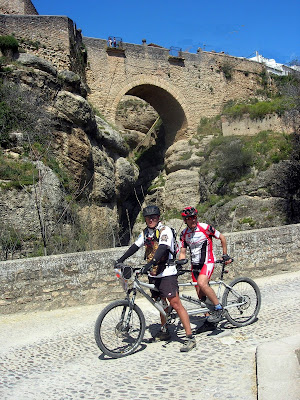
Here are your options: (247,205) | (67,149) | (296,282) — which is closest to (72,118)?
(67,149)

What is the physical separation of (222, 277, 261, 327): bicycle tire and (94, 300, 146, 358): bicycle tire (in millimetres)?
1107

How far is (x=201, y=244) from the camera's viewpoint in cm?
457

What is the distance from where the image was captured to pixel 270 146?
22.1 m

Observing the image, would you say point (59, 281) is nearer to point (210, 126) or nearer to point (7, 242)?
point (7, 242)

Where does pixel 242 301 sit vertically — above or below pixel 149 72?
below

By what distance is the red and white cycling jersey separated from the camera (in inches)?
179

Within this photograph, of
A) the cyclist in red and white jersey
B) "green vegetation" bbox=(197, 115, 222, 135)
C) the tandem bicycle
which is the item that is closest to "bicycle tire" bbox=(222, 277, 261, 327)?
the tandem bicycle

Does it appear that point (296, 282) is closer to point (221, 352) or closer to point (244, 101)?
point (221, 352)

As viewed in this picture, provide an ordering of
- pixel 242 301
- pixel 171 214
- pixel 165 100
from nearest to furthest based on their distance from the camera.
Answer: pixel 242 301 < pixel 171 214 < pixel 165 100

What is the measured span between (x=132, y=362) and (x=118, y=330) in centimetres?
36

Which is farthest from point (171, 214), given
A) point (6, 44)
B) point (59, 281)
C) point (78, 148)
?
point (59, 281)

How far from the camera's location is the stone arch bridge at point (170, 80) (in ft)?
74.4

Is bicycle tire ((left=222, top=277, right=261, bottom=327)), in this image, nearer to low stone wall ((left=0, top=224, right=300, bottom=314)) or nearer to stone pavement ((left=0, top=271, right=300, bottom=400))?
stone pavement ((left=0, top=271, right=300, bottom=400))

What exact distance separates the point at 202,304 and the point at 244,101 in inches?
1011
